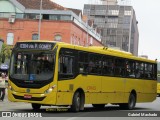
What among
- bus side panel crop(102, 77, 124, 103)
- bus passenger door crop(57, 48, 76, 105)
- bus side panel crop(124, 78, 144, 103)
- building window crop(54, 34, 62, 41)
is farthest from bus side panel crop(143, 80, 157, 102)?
building window crop(54, 34, 62, 41)

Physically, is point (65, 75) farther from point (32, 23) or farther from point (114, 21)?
point (114, 21)

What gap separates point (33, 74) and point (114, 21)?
14471cm

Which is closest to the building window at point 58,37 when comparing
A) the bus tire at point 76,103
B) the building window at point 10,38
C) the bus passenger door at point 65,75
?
the building window at point 10,38

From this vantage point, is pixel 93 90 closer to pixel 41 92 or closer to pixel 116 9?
pixel 41 92

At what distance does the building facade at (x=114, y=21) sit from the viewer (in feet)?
527

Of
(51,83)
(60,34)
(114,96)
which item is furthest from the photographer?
(60,34)

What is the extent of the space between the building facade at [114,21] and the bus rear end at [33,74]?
140m

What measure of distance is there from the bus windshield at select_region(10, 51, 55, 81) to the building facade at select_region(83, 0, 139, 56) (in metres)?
140

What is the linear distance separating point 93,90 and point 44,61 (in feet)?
12.1

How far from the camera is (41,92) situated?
63.0 feet

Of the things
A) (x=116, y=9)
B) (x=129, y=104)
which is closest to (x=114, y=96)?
(x=129, y=104)

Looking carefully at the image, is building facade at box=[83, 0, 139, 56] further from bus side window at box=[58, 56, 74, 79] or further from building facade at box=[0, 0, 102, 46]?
bus side window at box=[58, 56, 74, 79]

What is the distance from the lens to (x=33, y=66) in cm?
1947

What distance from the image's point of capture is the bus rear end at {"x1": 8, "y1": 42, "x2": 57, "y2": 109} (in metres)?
19.2
